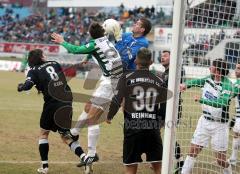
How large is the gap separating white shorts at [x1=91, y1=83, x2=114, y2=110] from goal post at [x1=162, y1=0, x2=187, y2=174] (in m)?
2.90

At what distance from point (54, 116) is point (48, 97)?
1.17ft

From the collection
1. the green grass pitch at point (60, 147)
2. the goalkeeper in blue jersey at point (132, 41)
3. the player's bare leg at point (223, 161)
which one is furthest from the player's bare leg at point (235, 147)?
the goalkeeper in blue jersey at point (132, 41)

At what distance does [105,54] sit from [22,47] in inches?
1505

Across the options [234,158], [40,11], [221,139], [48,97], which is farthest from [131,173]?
[40,11]

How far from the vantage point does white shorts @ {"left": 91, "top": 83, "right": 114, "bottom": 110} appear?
362 inches

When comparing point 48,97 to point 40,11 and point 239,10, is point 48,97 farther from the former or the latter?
point 40,11

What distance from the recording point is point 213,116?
796 centimetres

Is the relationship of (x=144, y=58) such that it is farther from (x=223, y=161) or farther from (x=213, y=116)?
(x=223, y=161)

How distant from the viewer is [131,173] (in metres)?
6.83

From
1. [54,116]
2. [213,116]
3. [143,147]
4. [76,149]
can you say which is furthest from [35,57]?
[213,116]

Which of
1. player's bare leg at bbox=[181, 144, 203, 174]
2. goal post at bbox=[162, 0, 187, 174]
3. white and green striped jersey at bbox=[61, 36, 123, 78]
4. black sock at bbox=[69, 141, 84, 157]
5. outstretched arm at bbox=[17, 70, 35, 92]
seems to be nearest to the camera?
goal post at bbox=[162, 0, 187, 174]

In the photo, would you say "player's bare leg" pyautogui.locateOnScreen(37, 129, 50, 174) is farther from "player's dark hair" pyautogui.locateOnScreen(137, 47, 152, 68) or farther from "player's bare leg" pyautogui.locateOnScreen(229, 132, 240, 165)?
"player's bare leg" pyautogui.locateOnScreen(229, 132, 240, 165)

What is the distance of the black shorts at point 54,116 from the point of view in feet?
28.1

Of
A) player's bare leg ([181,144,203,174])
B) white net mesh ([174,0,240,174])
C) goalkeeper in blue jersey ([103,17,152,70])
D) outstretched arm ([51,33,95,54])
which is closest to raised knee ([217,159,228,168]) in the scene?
white net mesh ([174,0,240,174])
